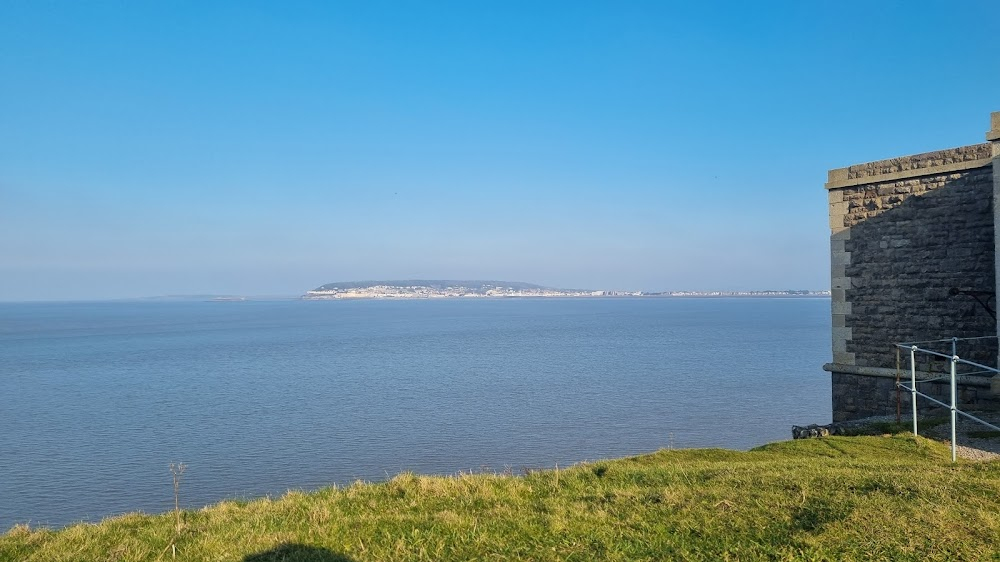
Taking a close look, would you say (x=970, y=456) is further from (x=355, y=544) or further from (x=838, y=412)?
(x=355, y=544)

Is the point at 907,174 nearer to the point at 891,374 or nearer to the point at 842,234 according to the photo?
the point at 842,234

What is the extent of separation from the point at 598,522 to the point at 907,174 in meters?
15.2

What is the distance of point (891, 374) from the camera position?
1825 cm

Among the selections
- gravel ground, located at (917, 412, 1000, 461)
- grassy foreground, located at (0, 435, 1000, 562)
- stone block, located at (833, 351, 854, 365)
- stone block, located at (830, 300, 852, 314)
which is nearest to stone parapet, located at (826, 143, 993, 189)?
stone block, located at (830, 300, 852, 314)

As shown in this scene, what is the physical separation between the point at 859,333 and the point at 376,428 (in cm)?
2086

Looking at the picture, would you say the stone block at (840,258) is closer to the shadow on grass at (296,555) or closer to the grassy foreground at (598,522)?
the grassy foreground at (598,522)

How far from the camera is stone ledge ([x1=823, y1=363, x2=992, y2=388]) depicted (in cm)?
1689

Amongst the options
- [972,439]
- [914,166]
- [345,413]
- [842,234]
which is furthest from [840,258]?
[345,413]

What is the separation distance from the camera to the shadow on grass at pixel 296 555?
6289 millimetres

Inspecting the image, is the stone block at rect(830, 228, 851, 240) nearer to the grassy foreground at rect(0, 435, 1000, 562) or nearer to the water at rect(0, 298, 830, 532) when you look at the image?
the water at rect(0, 298, 830, 532)

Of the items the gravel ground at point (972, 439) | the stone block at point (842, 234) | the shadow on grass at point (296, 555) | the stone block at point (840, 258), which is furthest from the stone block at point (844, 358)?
the shadow on grass at point (296, 555)

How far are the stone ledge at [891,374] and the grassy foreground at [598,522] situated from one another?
8831 mm

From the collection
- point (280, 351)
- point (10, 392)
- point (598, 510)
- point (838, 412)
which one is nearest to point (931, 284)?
point (838, 412)

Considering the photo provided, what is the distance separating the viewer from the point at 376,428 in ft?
107
